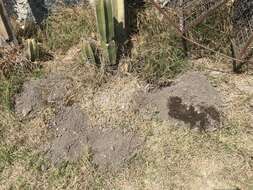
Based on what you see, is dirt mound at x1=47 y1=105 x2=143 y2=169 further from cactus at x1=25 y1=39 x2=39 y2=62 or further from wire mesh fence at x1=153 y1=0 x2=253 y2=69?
wire mesh fence at x1=153 y1=0 x2=253 y2=69

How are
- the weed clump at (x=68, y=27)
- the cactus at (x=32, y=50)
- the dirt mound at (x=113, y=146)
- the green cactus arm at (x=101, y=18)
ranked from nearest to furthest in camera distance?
the dirt mound at (x=113, y=146)
the green cactus arm at (x=101, y=18)
the cactus at (x=32, y=50)
the weed clump at (x=68, y=27)

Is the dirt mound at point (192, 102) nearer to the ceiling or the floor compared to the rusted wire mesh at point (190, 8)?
nearer to the floor

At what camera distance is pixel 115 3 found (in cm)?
429

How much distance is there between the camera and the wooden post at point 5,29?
4.41m

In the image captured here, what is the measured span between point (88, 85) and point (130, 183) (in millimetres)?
1099

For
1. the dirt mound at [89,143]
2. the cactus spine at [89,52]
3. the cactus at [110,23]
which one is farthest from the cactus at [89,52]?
the dirt mound at [89,143]

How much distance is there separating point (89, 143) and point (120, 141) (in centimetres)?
27

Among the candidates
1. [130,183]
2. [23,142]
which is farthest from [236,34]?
[23,142]

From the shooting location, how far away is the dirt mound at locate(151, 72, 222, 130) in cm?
402

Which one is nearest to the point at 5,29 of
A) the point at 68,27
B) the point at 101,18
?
the point at 68,27

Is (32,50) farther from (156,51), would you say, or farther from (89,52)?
(156,51)

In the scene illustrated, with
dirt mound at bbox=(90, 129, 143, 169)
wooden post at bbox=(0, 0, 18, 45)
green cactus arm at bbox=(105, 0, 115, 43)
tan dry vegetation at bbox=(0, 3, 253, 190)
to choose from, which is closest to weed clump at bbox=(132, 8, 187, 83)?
tan dry vegetation at bbox=(0, 3, 253, 190)

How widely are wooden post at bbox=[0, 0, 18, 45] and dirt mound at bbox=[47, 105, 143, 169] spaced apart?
1.04 meters

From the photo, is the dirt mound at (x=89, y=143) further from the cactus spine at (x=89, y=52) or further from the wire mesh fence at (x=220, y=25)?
the wire mesh fence at (x=220, y=25)
